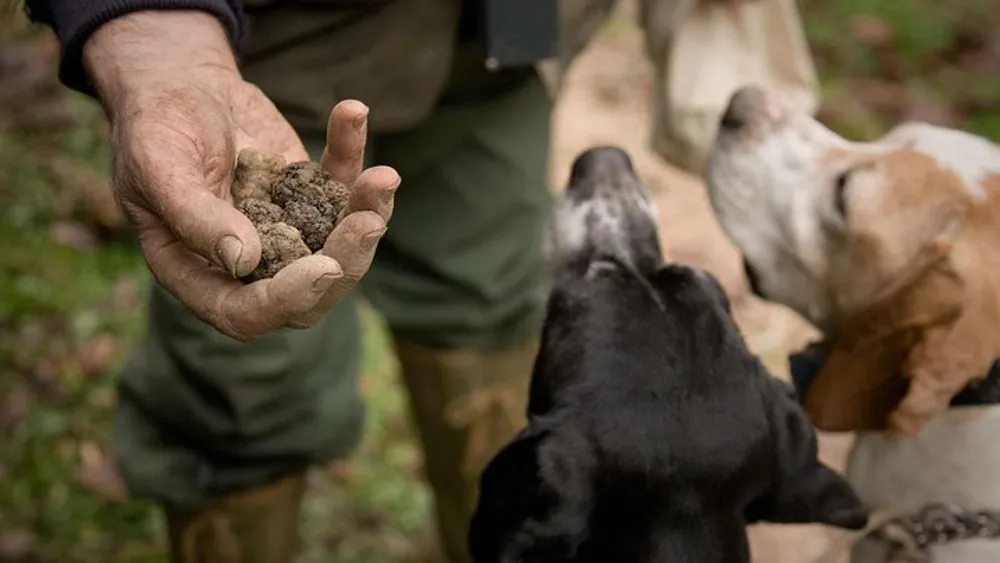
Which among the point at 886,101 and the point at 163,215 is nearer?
the point at 163,215

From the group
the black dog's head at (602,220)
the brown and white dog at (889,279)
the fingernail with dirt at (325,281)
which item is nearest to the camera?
the fingernail with dirt at (325,281)

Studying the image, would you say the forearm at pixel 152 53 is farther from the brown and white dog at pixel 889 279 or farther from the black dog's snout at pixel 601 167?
the brown and white dog at pixel 889 279

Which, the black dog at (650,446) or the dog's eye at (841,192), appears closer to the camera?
the black dog at (650,446)

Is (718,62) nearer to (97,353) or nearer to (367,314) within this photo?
(367,314)

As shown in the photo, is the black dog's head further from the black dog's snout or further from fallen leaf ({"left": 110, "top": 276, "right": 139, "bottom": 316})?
fallen leaf ({"left": 110, "top": 276, "right": 139, "bottom": 316})

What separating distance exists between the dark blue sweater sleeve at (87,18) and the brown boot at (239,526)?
0.84 meters

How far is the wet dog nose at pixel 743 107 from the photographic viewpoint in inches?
72.1

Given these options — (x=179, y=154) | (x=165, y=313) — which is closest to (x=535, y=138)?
(x=165, y=313)

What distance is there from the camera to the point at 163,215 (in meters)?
1.21

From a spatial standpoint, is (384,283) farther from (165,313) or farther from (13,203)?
(13,203)

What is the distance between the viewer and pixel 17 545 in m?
2.58

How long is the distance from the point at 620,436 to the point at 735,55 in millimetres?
834

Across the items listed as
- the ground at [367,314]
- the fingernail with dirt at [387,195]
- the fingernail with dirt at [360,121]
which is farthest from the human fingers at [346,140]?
the ground at [367,314]

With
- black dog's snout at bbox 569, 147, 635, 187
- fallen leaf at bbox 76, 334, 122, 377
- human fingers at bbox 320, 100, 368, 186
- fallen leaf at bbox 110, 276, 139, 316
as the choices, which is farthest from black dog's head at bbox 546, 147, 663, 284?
fallen leaf at bbox 110, 276, 139, 316
